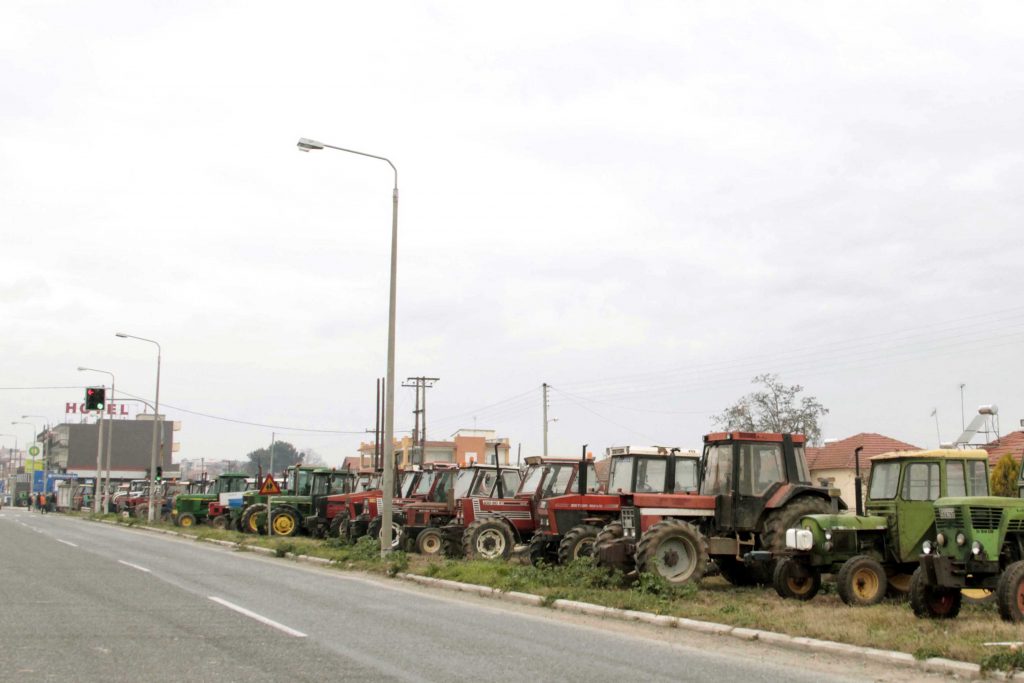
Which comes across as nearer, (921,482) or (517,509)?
(921,482)

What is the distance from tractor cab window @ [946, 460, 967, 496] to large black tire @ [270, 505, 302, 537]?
24882 millimetres

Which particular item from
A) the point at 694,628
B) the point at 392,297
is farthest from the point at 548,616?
the point at 392,297

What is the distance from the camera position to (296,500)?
35.6m

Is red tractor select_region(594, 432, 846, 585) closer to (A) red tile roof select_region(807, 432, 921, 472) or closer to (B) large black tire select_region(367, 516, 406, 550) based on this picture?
(B) large black tire select_region(367, 516, 406, 550)

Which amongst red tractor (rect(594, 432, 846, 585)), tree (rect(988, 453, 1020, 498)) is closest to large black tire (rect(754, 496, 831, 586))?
red tractor (rect(594, 432, 846, 585))

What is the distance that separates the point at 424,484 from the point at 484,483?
2807 millimetres

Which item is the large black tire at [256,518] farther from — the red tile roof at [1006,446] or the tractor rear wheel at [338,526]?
the red tile roof at [1006,446]

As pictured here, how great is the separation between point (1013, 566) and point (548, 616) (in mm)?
5578

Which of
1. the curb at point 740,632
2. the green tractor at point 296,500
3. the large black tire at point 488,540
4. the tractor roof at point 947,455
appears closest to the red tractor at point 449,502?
the large black tire at point 488,540

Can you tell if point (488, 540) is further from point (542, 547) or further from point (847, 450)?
point (847, 450)

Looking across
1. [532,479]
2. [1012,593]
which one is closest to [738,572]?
[1012,593]

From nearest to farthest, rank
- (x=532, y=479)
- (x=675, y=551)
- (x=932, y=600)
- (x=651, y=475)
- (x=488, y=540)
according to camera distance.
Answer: (x=932, y=600) < (x=675, y=551) < (x=651, y=475) < (x=488, y=540) < (x=532, y=479)

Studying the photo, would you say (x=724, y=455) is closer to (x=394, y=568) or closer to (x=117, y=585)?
(x=394, y=568)

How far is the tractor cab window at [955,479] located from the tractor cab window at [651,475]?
5.87 m
